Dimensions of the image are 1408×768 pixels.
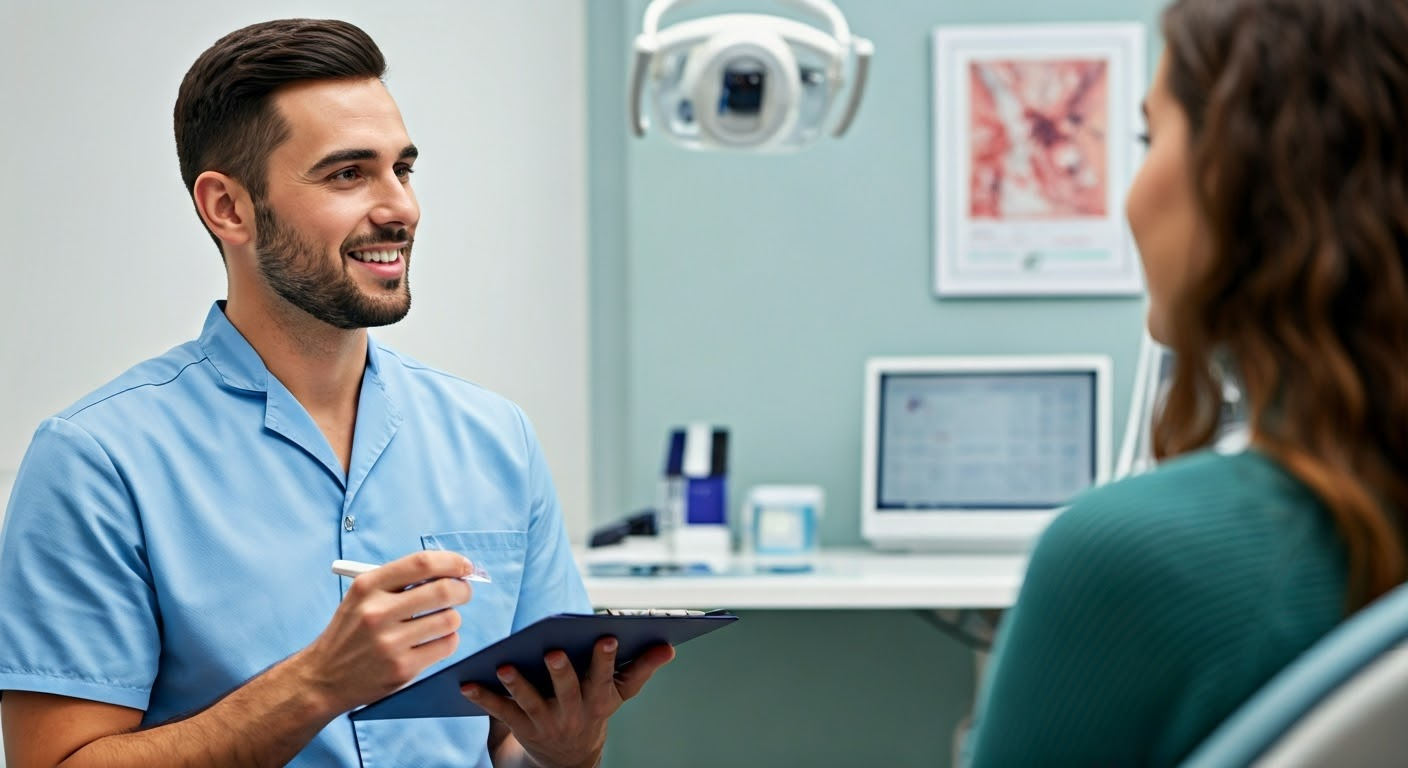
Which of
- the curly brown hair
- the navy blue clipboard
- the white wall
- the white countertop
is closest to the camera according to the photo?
the curly brown hair

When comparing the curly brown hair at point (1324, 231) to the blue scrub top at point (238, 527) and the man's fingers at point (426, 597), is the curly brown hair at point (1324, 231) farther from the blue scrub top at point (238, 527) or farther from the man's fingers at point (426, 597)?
the blue scrub top at point (238, 527)

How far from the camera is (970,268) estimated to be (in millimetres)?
3035

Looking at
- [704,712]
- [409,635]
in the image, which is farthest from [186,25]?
[704,712]

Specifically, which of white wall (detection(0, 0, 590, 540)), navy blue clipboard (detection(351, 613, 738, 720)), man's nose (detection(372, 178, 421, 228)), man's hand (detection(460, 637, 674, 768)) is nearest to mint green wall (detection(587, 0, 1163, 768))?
white wall (detection(0, 0, 590, 540))

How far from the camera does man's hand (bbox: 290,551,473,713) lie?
3.65 feet

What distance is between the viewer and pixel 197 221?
1843 millimetres

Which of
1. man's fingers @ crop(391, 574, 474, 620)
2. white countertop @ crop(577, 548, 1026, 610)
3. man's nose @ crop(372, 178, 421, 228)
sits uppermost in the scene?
man's nose @ crop(372, 178, 421, 228)

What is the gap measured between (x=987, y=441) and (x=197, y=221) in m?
1.71

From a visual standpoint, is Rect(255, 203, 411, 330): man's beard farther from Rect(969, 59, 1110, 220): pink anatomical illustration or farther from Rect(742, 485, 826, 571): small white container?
Rect(969, 59, 1110, 220): pink anatomical illustration

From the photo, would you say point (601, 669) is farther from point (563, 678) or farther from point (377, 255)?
point (377, 255)

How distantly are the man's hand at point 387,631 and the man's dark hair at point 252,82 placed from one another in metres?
0.52

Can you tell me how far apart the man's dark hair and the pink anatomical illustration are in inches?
73.4

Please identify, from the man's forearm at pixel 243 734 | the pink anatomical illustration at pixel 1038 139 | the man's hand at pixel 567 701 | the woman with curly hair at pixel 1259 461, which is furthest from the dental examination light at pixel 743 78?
the woman with curly hair at pixel 1259 461

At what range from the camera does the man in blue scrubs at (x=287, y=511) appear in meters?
1.18
